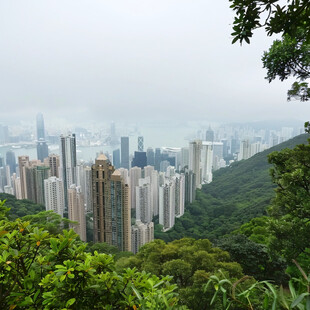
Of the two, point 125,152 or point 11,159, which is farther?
point 125,152

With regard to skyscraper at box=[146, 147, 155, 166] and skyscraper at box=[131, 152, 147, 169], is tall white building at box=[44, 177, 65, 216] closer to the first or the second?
skyscraper at box=[131, 152, 147, 169]

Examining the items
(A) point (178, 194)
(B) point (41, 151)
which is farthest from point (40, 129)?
(A) point (178, 194)

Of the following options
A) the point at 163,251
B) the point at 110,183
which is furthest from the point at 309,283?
the point at 110,183

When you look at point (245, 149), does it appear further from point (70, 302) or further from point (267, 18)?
point (70, 302)

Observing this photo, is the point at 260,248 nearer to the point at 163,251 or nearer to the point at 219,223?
the point at 163,251

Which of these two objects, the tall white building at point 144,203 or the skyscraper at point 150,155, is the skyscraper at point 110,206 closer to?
the tall white building at point 144,203

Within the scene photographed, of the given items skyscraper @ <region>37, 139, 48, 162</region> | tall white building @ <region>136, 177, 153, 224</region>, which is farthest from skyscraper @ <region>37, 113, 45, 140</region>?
tall white building @ <region>136, 177, 153, 224</region>
